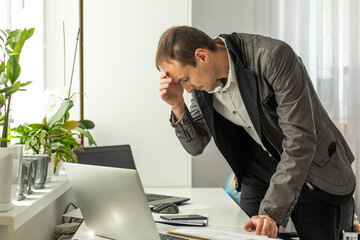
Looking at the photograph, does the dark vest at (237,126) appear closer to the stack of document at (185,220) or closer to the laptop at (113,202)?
the stack of document at (185,220)

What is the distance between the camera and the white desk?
1556 mm

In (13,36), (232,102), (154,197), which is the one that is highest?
(13,36)

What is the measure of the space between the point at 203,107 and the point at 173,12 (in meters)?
0.88

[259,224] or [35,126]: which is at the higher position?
[35,126]

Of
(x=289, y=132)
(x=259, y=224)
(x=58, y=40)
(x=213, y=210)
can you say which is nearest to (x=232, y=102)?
(x=289, y=132)

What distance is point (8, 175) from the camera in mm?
1285

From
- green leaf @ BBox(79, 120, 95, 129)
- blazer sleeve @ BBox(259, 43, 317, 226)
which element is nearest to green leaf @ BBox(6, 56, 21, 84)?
blazer sleeve @ BBox(259, 43, 317, 226)

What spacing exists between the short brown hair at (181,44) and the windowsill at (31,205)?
0.59 meters

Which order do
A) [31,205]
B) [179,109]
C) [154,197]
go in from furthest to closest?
[154,197] → [179,109] → [31,205]

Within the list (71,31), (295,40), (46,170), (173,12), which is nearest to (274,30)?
(295,40)

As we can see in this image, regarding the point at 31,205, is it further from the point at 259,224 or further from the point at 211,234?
the point at 259,224

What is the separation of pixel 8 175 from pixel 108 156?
41.3 inches

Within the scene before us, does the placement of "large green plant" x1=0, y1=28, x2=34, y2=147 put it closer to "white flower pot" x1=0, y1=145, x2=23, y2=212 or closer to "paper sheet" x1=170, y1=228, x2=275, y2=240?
"white flower pot" x1=0, y1=145, x2=23, y2=212

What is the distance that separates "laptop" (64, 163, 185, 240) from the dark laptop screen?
2.46ft
